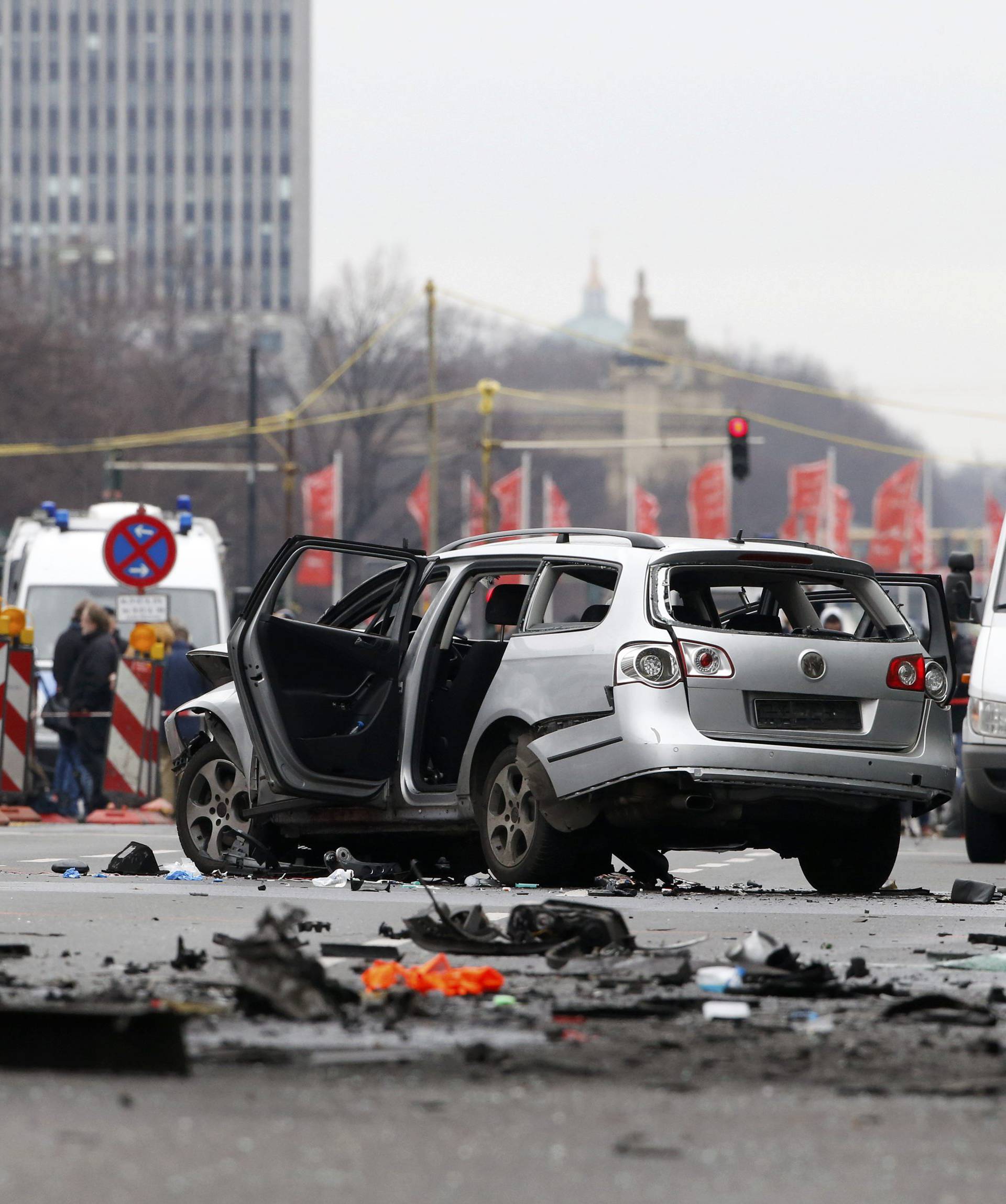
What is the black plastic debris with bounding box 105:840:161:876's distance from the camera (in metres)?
13.0

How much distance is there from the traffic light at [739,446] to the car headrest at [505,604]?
2794 cm

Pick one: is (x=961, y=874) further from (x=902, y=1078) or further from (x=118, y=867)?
(x=902, y=1078)

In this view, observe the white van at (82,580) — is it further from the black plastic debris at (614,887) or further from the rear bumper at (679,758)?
the rear bumper at (679,758)

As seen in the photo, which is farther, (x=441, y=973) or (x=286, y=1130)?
(x=441, y=973)

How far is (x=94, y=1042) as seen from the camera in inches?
223

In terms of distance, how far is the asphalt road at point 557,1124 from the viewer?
455 cm

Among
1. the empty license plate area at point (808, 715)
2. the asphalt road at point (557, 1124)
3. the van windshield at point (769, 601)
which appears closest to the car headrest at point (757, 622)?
the van windshield at point (769, 601)

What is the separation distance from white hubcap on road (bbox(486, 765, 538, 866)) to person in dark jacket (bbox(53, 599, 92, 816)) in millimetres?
11738

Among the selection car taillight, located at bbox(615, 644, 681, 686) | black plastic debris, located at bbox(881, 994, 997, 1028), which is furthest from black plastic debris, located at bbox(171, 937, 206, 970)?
car taillight, located at bbox(615, 644, 681, 686)

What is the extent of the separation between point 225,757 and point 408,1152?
8.31 m

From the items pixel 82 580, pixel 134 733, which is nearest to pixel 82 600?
pixel 82 580

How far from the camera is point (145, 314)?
86.1 meters

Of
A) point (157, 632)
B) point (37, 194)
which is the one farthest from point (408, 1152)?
point (37, 194)

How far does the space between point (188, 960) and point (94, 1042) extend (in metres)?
2.17
